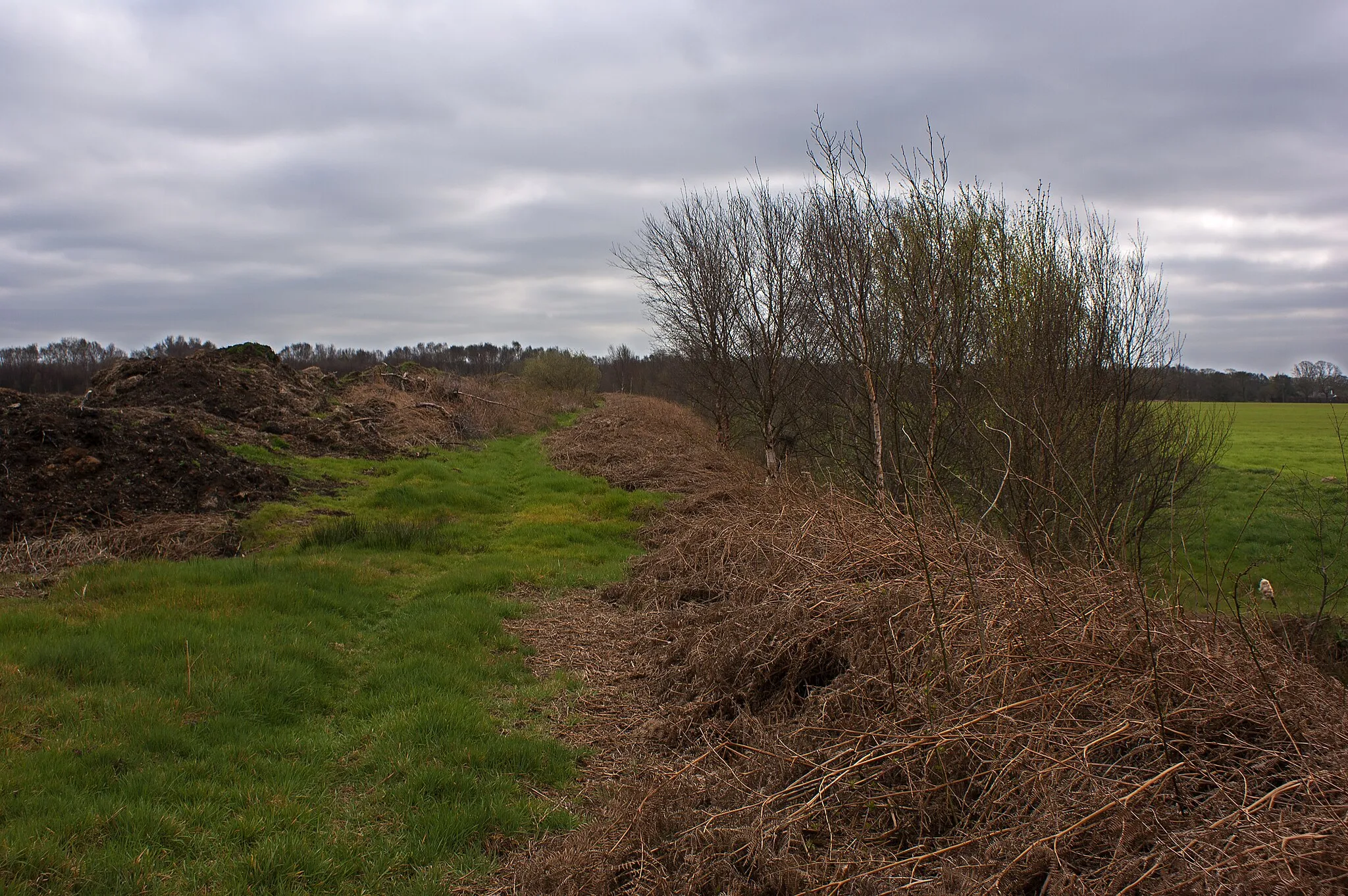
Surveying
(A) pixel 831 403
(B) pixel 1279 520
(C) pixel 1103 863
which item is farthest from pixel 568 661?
(B) pixel 1279 520

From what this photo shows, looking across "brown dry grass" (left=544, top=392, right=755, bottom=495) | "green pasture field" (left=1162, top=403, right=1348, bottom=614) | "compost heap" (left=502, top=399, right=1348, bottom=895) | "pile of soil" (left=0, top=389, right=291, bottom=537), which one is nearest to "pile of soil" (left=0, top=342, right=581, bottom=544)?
"pile of soil" (left=0, top=389, right=291, bottom=537)

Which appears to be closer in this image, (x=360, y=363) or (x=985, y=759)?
(x=985, y=759)

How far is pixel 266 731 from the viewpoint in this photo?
4438 mm

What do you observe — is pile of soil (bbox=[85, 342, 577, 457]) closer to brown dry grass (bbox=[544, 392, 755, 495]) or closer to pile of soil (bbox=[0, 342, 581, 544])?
pile of soil (bbox=[0, 342, 581, 544])

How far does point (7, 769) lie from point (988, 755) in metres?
4.36

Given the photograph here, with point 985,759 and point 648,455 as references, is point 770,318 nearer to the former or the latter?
point 648,455

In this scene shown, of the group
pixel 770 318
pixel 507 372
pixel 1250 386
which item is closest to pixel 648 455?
pixel 770 318

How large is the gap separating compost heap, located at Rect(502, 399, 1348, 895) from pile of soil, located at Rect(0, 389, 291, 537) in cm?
768

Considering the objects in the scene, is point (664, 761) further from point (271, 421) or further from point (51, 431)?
point (271, 421)

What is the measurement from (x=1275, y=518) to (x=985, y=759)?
77.3 ft

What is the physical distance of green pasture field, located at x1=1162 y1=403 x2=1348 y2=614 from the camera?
15.3 ft

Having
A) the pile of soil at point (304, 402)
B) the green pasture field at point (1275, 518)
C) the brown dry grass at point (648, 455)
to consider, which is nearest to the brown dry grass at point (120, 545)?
the pile of soil at point (304, 402)

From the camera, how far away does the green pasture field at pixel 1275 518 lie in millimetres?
4676

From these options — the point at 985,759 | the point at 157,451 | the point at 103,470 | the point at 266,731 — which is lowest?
the point at 266,731
